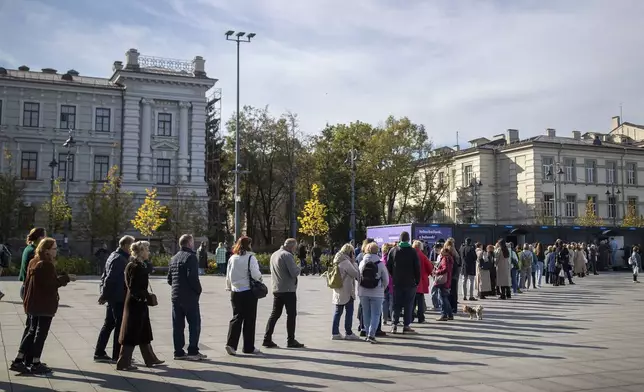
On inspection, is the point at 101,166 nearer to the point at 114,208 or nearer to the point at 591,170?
the point at 114,208

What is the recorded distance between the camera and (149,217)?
44844mm

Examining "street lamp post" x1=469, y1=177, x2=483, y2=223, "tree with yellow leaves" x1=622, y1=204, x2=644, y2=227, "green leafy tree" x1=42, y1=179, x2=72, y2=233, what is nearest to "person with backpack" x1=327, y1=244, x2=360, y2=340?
"green leafy tree" x1=42, y1=179, x2=72, y2=233

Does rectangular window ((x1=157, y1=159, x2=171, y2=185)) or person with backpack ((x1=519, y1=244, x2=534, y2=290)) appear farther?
rectangular window ((x1=157, y1=159, x2=171, y2=185))

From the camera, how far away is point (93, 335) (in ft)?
40.3

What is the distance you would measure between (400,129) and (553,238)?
1916cm

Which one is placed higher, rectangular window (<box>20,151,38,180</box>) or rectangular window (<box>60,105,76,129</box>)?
rectangular window (<box>60,105,76,129</box>)

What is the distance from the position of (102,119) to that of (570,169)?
45168mm

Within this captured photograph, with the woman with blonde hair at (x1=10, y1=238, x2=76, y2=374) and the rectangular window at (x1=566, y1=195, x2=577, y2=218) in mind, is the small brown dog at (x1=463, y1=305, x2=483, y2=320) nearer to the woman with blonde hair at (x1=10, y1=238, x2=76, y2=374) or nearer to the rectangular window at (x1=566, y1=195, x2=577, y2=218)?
the woman with blonde hair at (x1=10, y1=238, x2=76, y2=374)

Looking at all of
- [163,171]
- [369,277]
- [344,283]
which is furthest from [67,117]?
[369,277]

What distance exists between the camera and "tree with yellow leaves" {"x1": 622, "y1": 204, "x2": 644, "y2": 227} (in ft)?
201

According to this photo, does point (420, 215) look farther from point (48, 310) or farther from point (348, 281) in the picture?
point (48, 310)

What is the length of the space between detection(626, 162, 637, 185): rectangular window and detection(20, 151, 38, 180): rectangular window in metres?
57.7

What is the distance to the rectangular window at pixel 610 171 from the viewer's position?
66250 millimetres

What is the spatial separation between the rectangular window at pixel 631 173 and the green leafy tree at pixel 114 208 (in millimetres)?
51283
